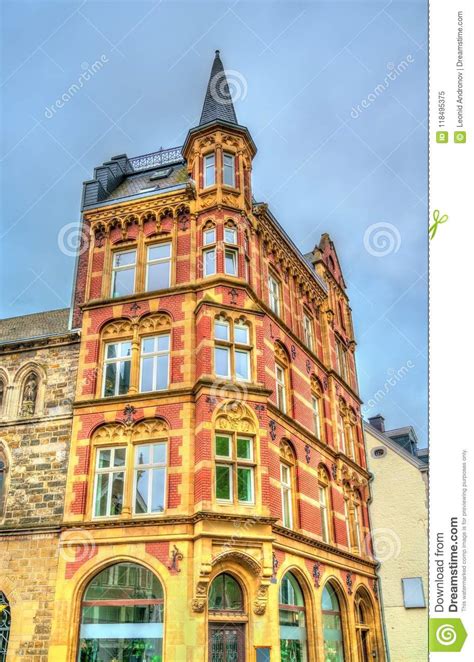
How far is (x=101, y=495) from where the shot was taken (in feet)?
57.0

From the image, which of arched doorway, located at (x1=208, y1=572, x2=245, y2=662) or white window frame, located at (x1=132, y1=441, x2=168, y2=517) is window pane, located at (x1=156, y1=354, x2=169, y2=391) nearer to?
white window frame, located at (x1=132, y1=441, x2=168, y2=517)

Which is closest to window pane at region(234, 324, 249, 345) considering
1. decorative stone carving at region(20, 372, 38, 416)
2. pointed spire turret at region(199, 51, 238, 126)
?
decorative stone carving at region(20, 372, 38, 416)

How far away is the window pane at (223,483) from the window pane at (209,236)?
24.0 feet

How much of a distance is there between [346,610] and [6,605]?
37.3 ft

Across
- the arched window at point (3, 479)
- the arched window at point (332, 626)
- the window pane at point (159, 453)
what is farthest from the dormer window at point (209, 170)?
the arched window at point (332, 626)

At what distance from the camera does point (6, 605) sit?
17.0 metres

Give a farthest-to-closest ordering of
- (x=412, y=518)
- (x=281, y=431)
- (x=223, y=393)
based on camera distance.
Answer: (x=412, y=518), (x=281, y=431), (x=223, y=393)

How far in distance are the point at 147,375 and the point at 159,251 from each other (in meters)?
4.47

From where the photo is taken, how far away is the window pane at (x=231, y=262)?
1961 centimetres

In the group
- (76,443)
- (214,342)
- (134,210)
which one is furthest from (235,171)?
(76,443)

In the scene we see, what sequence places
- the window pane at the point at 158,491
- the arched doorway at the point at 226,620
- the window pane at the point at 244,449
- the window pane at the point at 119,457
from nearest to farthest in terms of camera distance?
the arched doorway at the point at 226,620 < the window pane at the point at 158,491 < the window pane at the point at 244,449 < the window pane at the point at 119,457

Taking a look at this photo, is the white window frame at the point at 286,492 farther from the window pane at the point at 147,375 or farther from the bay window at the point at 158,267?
the bay window at the point at 158,267

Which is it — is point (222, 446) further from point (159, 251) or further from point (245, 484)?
point (159, 251)
